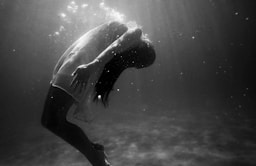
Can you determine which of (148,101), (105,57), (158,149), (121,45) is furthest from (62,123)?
(148,101)

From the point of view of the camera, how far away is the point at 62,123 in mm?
2547

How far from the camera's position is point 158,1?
22484 millimetres

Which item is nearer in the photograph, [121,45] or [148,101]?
[121,45]

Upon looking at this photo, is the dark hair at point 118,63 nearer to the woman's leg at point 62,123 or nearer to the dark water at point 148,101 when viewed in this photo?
the woman's leg at point 62,123

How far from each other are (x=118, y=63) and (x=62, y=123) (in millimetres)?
929

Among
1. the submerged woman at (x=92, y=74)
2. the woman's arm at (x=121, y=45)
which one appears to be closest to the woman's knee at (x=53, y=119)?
the submerged woman at (x=92, y=74)

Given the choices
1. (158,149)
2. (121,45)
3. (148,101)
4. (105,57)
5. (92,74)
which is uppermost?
(148,101)

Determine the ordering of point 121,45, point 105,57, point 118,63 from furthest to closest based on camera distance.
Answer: point 118,63 < point 121,45 < point 105,57

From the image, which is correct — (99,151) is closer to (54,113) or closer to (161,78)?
(54,113)

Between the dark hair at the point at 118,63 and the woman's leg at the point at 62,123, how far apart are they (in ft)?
1.22

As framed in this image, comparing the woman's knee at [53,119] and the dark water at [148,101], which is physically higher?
the dark water at [148,101]

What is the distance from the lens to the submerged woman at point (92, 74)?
249 cm

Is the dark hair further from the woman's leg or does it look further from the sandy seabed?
the sandy seabed

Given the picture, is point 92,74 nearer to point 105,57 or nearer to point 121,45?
point 105,57
